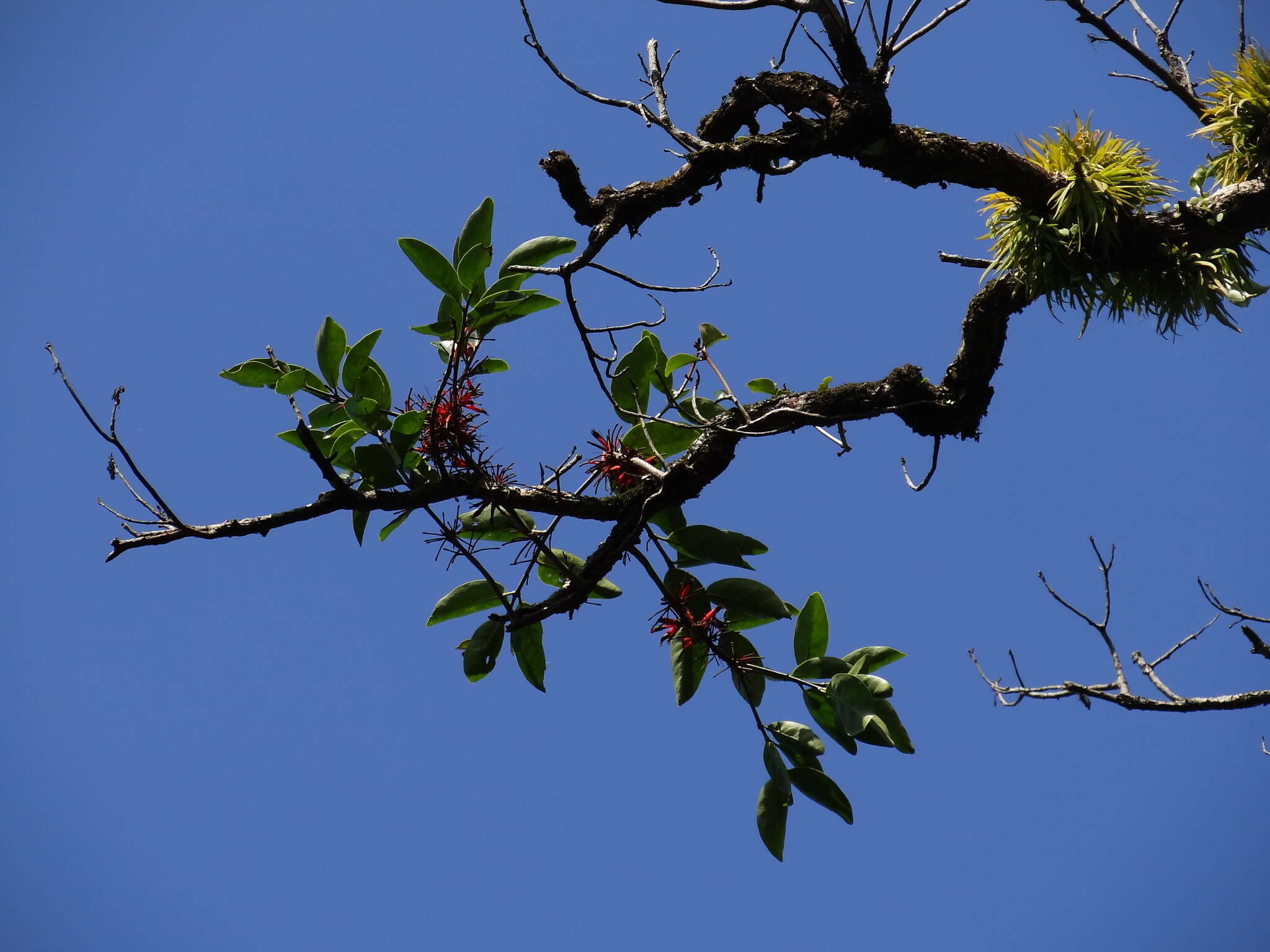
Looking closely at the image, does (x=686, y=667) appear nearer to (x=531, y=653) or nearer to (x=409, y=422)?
(x=531, y=653)

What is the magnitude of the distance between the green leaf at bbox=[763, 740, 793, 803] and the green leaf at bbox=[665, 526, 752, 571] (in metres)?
0.37

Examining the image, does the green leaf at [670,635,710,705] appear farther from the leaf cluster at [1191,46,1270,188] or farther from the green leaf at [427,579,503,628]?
the leaf cluster at [1191,46,1270,188]

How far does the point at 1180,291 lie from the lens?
2.07m

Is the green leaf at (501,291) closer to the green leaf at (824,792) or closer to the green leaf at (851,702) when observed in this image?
the green leaf at (851,702)

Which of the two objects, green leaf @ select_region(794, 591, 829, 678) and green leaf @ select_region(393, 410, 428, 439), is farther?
green leaf @ select_region(794, 591, 829, 678)

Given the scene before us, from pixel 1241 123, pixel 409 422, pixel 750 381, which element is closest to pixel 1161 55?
pixel 1241 123

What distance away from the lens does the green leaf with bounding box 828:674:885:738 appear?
1729mm

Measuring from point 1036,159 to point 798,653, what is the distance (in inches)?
49.8

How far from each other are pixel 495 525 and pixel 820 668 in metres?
0.73

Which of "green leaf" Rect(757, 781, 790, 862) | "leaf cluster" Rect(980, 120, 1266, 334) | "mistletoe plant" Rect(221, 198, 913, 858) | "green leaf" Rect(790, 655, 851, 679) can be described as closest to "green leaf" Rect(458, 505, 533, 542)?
"mistletoe plant" Rect(221, 198, 913, 858)

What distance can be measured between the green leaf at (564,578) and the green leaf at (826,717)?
A: 466 mm

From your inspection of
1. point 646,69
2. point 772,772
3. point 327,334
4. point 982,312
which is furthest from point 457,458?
point 982,312

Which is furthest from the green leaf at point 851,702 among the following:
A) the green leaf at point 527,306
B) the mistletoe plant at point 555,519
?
the green leaf at point 527,306

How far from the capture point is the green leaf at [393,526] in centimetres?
179
